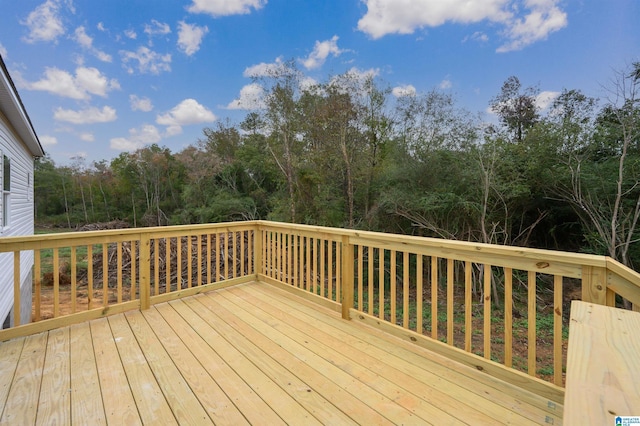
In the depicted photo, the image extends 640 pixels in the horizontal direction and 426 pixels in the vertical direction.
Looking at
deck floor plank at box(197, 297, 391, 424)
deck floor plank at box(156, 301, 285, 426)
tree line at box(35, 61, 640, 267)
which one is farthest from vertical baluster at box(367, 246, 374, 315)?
tree line at box(35, 61, 640, 267)

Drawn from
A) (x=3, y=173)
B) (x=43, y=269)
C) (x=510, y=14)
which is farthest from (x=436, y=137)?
(x=43, y=269)

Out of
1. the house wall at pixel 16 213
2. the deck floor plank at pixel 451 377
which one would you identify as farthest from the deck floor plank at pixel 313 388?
the house wall at pixel 16 213

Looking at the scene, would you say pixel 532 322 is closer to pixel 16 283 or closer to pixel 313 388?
pixel 313 388

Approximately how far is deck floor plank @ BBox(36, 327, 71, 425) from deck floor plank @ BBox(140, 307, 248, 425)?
0.59 metres

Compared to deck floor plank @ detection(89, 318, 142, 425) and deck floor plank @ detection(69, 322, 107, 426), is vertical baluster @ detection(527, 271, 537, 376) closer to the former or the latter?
deck floor plank @ detection(89, 318, 142, 425)

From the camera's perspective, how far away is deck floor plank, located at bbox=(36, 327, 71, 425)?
1.60m

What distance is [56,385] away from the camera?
1866 mm

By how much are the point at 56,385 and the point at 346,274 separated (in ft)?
7.40

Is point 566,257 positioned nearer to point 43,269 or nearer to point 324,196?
point 324,196

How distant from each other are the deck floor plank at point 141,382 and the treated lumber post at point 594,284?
231 cm

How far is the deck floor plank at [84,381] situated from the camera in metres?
1.62

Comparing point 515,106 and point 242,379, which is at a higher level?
point 515,106

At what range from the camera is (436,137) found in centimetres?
732

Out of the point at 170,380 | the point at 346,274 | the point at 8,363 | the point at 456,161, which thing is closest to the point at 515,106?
the point at 456,161
